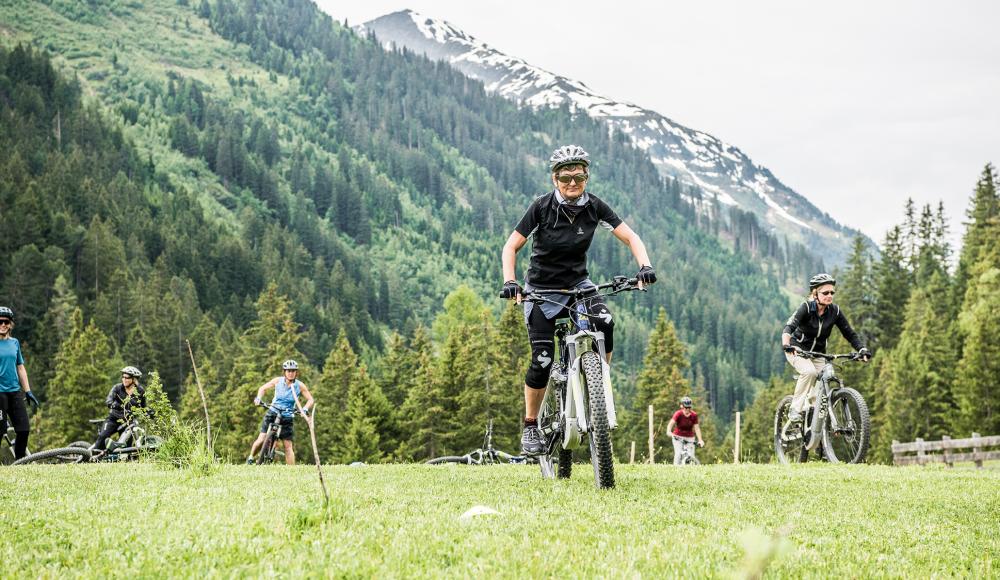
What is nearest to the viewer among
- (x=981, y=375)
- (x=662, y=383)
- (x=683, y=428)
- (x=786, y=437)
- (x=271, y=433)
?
(x=786, y=437)

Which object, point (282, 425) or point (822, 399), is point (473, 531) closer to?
point (822, 399)

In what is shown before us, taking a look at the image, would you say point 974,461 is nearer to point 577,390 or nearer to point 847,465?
A: point 847,465

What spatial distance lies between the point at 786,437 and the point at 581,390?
8.50 m

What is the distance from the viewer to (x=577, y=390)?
7395mm

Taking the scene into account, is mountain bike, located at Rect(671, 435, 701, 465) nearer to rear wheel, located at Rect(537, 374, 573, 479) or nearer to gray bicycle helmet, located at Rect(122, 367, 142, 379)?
gray bicycle helmet, located at Rect(122, 367, 142, 379)

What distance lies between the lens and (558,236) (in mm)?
7949

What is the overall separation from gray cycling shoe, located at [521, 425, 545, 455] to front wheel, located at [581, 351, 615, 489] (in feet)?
3.62

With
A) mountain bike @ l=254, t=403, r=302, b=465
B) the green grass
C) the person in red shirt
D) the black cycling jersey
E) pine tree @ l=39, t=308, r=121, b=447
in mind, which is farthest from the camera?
pine tree @ l=39, t=308, r=121, b=447

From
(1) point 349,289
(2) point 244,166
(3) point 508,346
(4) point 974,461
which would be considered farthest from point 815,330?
(2) point 244,166

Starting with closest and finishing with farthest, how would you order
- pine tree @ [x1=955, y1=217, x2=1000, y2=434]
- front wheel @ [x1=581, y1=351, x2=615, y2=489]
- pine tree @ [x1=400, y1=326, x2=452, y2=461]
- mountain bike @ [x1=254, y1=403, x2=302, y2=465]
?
front wheel @ [x1=581, y1=351, x2=615, y2=489]
mountain bike @ [x1=254, y1=403, x2=302, y2=465]
pine tree @ [x1=955, y1=217, x2=1000, y2=434]
pine tree @ [x1=400, y1=326, x2=452, y2=461]

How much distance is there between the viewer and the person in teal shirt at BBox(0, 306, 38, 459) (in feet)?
38.7

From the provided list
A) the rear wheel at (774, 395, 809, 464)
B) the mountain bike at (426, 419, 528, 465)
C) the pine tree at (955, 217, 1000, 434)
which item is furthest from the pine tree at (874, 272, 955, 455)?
the rear wheel at (774, 395, 809, 464)

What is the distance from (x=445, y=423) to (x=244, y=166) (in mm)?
154811

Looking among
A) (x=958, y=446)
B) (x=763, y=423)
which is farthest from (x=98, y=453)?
(x=763, y=423)
